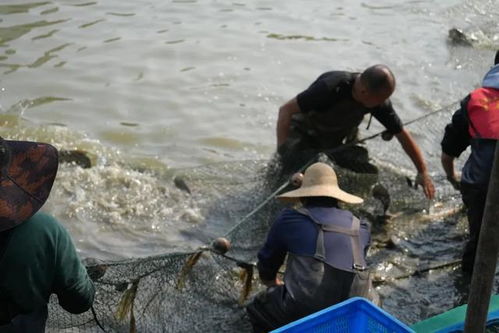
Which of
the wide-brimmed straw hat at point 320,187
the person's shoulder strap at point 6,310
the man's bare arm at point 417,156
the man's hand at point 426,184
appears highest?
the person's shoulder strap at point 6,310

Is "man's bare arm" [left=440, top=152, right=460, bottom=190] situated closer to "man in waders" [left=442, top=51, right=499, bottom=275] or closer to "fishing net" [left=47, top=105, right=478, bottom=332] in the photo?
"fishing net" [left=47, top=105, right=478, bottom=332]

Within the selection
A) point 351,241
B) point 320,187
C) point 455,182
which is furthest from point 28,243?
point 455,182

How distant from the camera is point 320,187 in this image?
4395mm

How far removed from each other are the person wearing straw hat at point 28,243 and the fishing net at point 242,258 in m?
0.89

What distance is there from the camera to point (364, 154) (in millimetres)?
6402

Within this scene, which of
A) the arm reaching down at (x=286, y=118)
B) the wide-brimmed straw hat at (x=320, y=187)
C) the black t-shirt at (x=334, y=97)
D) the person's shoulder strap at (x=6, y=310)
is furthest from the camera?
the arm reaching down at (x=286, y=118)

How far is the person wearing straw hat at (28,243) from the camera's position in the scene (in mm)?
2945

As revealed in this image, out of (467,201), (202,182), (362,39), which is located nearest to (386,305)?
(467,201)

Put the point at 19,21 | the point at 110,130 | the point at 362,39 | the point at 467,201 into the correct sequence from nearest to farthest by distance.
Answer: the point at 467,201 < the point at 110,130 < the point at 19,21 < the point at 362,39

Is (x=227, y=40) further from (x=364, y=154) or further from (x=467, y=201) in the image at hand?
(x=467, y=201)

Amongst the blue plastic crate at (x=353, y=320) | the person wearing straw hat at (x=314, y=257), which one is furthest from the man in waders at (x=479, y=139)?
the blue plastic crate at (x=353, y=320)

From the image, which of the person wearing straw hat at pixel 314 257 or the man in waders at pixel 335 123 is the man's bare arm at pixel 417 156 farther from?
the person wearing straw hat at pixel 314 257

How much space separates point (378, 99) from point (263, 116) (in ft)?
10.5

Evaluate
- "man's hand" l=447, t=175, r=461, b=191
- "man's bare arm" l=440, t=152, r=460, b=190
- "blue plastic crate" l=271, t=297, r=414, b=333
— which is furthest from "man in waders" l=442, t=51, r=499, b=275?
"blue plastic crate" l=271, t=297, r=414, b=333
